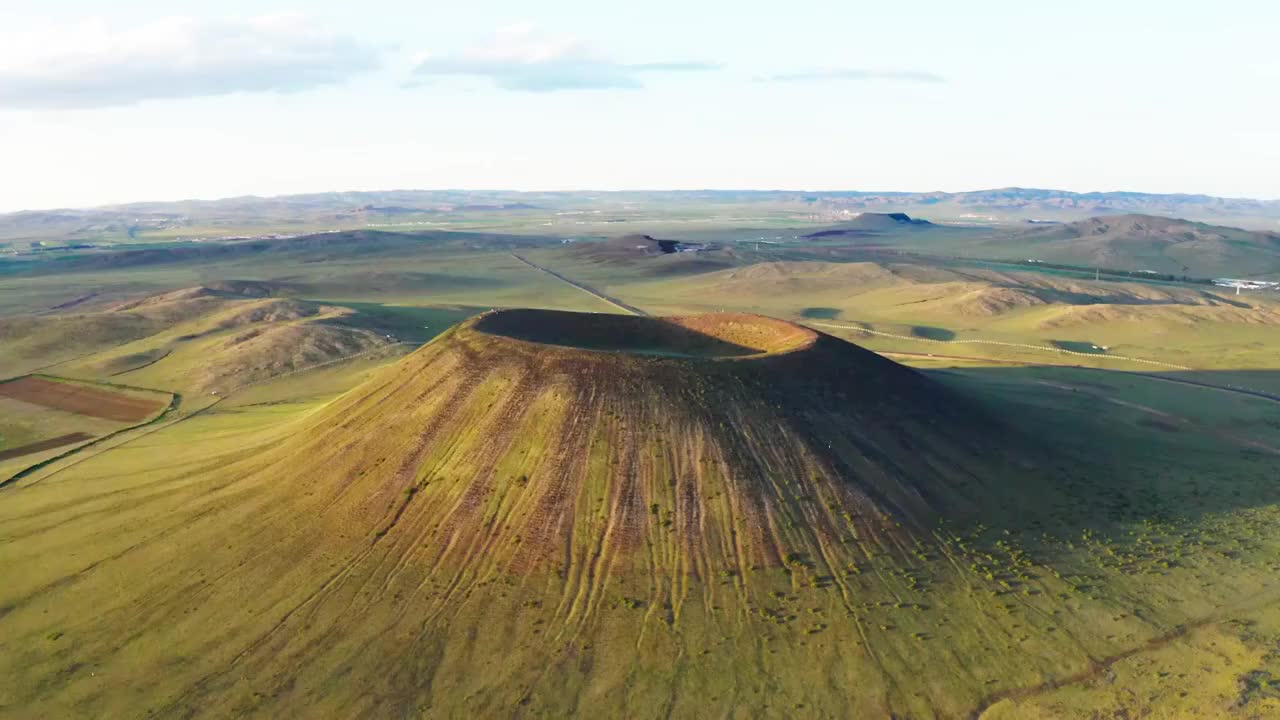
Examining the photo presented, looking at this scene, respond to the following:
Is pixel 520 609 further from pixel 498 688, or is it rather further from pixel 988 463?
pixel 988 463

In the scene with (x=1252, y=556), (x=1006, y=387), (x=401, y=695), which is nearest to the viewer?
(x=401, y=695)

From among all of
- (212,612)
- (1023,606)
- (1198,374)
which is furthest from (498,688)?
(1198,374)

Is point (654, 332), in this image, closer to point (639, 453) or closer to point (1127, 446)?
point (639, 453)

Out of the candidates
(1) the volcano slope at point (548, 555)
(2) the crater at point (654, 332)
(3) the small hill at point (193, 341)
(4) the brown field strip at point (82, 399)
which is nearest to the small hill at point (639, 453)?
(1) the volcano slope at point (548, 555)

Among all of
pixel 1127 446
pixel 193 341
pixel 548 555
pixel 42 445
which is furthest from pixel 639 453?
pixel 193 341

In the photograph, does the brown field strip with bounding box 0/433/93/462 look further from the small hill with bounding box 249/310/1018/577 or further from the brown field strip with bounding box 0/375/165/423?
the small hill with bounding box 249/310/1018/577

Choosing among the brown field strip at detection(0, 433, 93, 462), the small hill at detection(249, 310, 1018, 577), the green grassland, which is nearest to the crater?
the small hill at detection(249, 310, 1018, 577)
